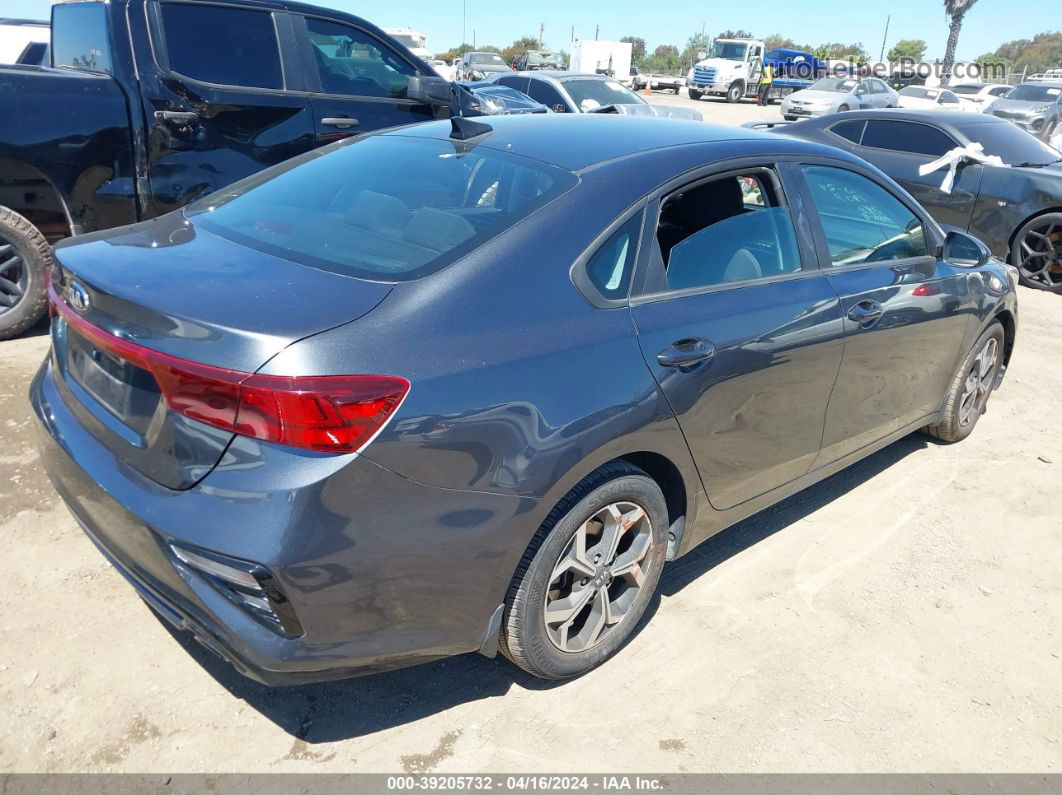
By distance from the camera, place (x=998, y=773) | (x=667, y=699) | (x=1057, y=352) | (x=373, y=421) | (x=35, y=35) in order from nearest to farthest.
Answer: (x=373, y=421) < (x=998, y=773) < (x=667, y=699) < (x=1057, y=352) < (x=35, y=35)

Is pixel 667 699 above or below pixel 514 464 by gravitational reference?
below

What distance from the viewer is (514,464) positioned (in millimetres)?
2191

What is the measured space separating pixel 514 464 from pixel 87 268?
133 centimetres

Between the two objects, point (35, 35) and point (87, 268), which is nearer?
point (87, 268)

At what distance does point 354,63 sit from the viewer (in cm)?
593

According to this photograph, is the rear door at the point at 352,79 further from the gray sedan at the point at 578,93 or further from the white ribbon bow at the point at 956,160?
the gray sedan at the point at 578,93

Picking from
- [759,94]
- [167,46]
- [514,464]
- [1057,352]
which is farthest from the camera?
[759,94]

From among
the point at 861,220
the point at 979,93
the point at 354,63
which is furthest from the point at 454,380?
the point at 979,93

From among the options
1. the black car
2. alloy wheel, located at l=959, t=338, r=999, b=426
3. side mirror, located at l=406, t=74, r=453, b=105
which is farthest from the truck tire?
the black car

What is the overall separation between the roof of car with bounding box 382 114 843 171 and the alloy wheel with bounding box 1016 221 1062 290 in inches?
234

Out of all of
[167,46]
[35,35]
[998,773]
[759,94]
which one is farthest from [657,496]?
[759,94]

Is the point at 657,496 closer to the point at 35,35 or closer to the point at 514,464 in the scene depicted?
the point at 514,464

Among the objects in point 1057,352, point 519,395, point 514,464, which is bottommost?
point 1057,352

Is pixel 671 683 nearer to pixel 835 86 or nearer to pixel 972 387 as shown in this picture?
pixel 972 387
